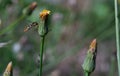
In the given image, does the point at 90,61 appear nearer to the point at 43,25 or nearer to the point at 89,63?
the point at 89,63

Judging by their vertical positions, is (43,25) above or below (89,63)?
above

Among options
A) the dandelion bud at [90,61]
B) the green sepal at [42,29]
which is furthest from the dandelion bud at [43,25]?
the dandelion bud at [90,61]

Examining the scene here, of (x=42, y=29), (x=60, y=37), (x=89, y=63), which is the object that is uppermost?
(x=42, y=29)

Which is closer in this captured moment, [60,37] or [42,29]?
[42,29]

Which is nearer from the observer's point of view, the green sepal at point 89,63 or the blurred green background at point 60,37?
the green sepal at point 89,63

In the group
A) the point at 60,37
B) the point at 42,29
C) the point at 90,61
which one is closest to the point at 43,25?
the point at 42,29

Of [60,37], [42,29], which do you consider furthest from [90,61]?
[60,37]

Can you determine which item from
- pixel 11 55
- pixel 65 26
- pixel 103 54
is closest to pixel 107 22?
pixel 65 26

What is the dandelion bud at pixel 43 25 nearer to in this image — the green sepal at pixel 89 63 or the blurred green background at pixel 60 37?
the green sepal at pixel 89 63
